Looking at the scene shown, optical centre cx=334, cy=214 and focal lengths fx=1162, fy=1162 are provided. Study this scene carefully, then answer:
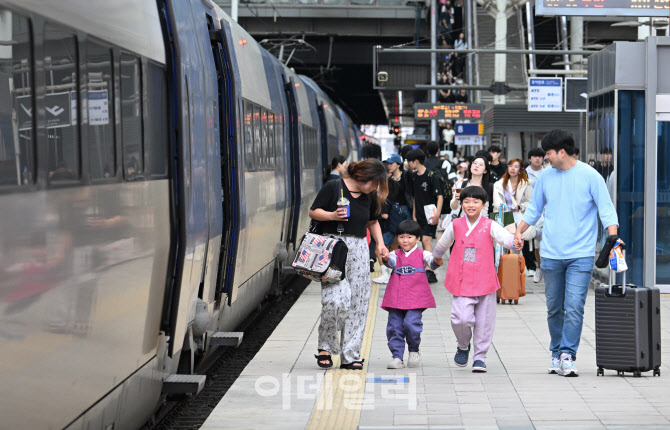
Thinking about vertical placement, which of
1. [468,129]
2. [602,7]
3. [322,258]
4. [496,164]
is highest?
[602,7]

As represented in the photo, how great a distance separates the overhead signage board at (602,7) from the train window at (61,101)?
11720 millimetres

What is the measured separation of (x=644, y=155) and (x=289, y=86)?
5271 mm

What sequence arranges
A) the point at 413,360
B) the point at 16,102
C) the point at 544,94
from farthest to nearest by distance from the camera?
the point at 544,94 → the point at 413,360 → the point at 16,102

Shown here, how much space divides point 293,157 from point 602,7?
4718 millimetres

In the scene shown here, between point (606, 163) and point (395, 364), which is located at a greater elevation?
point (606, 163)

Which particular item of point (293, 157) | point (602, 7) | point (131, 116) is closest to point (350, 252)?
point (131, 116)

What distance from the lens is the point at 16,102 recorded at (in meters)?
4.15

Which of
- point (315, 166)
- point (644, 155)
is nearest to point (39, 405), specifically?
point (644, 155)

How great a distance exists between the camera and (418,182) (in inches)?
573

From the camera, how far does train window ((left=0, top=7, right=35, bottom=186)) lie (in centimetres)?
403

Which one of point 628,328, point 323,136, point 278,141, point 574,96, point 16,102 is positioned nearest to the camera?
point 16,102

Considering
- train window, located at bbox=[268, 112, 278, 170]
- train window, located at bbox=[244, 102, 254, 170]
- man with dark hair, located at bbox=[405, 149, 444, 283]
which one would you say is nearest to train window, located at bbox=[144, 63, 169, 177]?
train window, located at bbox=[244, 102, 254, 170]

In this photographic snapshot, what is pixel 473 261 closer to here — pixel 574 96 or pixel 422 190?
pixel 422 190

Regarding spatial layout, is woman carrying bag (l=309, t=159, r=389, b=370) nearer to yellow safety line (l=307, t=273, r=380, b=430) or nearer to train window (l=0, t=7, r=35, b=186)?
yellow safety line (l=307, t=273, r=380, b=430)
